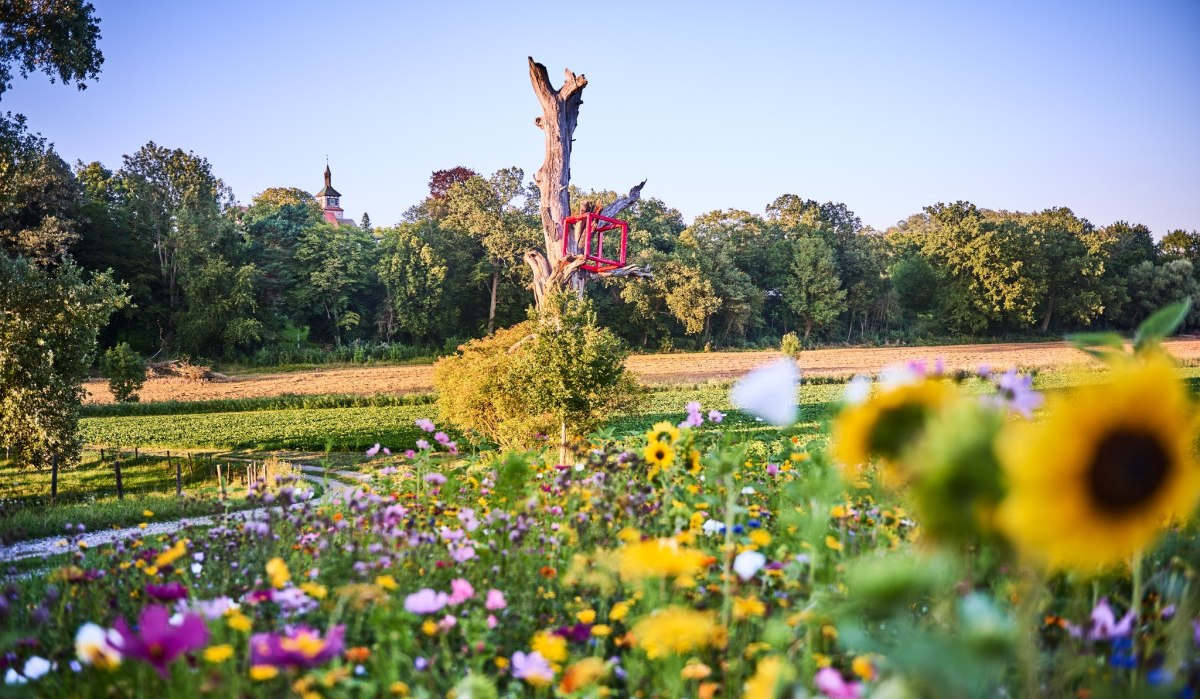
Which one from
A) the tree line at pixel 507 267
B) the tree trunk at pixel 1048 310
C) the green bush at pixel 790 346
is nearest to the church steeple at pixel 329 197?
the tree line at pixel 507 267

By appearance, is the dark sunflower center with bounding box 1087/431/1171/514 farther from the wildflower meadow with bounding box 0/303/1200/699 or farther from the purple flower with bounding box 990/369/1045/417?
the purple flower with bounding box 990/369/1045/417

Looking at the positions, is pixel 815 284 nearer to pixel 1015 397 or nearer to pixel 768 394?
pixel 768 394

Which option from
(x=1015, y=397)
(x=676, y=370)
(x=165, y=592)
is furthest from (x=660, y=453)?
(x=676, y=370)

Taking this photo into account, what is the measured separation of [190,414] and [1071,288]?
53835 mm

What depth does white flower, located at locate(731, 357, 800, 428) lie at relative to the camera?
75.5 feet

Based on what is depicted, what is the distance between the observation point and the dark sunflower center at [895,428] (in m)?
0.99

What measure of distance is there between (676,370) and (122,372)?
23.1 m

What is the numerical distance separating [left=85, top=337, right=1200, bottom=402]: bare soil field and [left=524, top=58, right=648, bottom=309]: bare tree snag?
16.6m

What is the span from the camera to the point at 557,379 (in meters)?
13.5

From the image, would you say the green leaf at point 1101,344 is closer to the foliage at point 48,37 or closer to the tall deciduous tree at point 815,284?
the foliage at point 48,37

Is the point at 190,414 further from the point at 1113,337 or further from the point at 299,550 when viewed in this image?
the point at 1113,337

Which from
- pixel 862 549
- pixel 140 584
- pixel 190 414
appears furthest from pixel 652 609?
pixel 190 414

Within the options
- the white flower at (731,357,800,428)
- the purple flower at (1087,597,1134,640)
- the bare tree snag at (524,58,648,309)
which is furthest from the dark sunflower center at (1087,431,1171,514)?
the white flower at (731,357,800,428)

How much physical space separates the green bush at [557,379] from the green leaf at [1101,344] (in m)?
11.7
